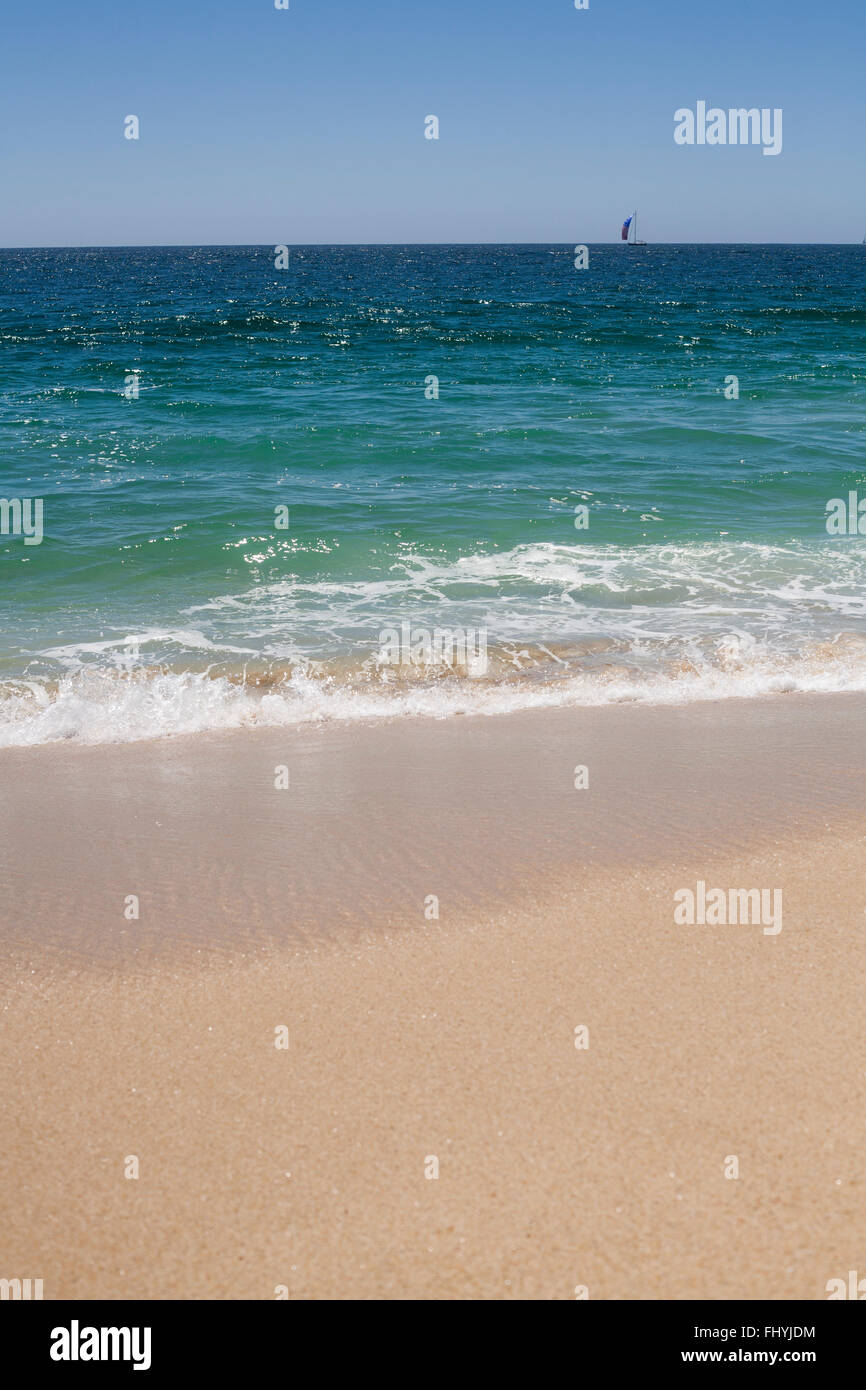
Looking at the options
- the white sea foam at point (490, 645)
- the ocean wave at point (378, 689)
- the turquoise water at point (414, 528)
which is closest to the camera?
the ocean wave at point (378, 689)

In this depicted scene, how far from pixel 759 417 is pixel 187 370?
14.0 meters

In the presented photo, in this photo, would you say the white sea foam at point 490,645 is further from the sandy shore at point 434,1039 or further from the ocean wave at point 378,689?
the sandy shore at point 434,1039

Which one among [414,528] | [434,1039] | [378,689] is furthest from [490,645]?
[434,1039]

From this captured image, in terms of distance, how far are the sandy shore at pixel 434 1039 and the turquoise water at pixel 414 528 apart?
1817mm

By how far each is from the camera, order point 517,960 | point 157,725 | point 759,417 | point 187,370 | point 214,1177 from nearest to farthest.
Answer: point 214,1177
point 517,960
point 157,725
point 759,417
point 187,370

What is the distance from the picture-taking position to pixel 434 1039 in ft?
10.2

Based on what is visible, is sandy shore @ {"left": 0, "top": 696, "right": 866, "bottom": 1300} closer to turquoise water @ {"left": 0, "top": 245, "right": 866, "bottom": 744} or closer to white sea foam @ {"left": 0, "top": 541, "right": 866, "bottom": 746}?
white sea foam @ {"left": 0, "top": 541, "right": 866, "bottom": 746}

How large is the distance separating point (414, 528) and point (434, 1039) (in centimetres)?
874

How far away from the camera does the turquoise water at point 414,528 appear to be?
6.95 metres

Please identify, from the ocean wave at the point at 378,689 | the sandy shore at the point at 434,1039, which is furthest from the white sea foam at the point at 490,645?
the sandy shore at the point at 434,1039

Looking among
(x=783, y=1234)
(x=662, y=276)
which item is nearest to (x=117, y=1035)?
(x=783, y=1234)

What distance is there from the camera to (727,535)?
10977mm

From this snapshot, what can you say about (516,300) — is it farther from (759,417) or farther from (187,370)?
(759,417)

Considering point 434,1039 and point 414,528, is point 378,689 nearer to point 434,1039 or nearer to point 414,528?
point 434,1039
